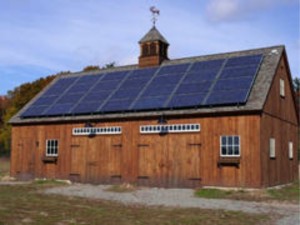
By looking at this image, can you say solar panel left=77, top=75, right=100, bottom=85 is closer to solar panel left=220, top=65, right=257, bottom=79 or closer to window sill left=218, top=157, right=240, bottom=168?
solar panel left=220, top=65, right=257, bottom=79

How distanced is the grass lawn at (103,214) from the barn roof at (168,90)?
Answer: 8.00 m

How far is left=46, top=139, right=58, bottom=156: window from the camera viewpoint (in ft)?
88.9

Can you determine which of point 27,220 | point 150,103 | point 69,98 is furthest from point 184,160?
point 27,220

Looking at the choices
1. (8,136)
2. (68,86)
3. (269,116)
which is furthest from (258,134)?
(8,136)

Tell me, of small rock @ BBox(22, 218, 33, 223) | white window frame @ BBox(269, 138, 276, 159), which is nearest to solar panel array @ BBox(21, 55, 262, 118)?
white window frame @ BBox(269, 138, 276, 159)

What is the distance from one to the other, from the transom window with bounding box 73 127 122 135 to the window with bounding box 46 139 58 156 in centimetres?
178

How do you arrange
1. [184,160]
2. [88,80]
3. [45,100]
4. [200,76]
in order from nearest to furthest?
[184,160], [200,76], [45,100], [88,80]

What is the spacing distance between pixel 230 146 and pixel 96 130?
802 cm

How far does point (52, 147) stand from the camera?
2727cm

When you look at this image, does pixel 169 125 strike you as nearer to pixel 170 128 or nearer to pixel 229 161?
pixel 170 128

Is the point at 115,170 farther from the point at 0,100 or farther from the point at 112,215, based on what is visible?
the point at 0,100

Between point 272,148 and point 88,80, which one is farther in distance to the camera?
point 88,80

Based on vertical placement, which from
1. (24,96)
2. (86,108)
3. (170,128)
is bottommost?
(170,128)

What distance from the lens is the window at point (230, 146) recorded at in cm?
2136
